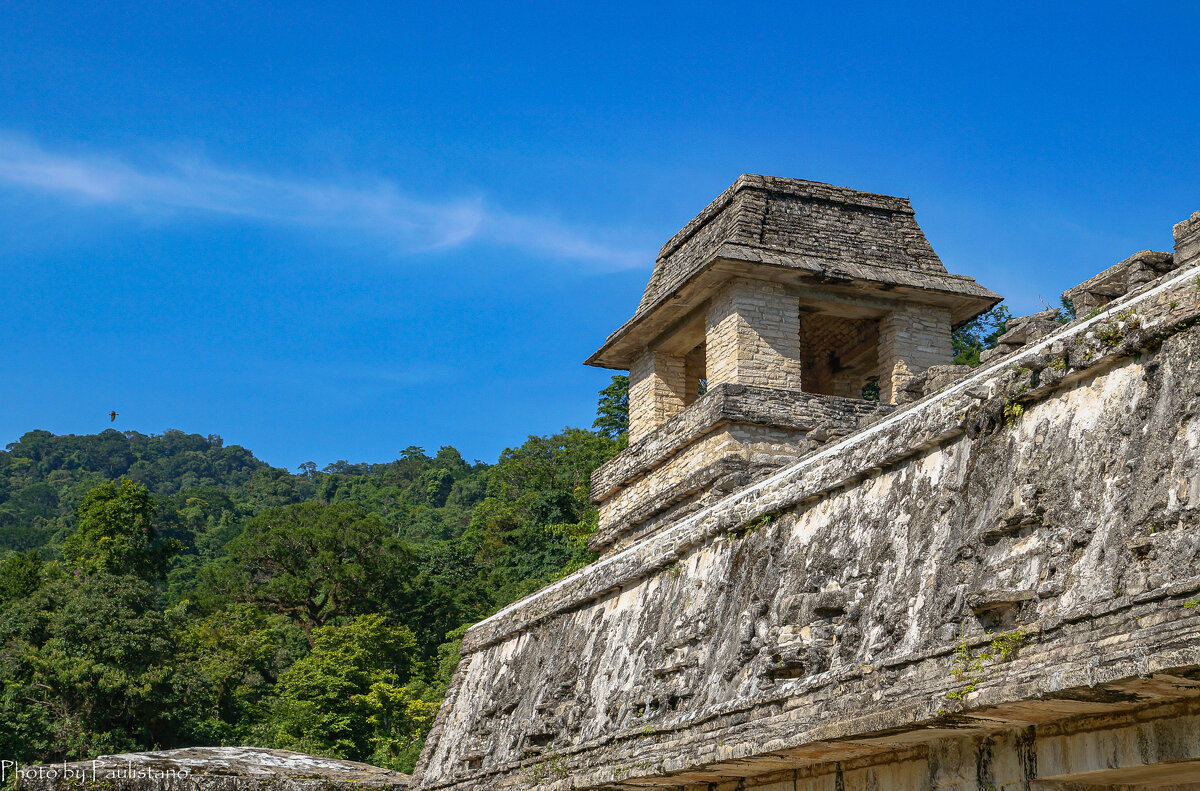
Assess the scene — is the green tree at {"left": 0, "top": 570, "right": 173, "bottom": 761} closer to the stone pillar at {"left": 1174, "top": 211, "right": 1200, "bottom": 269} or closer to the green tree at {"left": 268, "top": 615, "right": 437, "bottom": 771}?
the green tree at {"left": 268, "top": 615, "right": 437, "bottom": 771}

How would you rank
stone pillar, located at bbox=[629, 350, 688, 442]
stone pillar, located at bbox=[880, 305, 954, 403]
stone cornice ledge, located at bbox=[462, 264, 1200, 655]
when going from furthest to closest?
stone pillar, located at bbox=[629, 350, 688, 442] < stone pillar, located at bbox=[880, 305, 954, 403] < stone cornice ledge, located at bbox=[462, 264, 1200, 655]

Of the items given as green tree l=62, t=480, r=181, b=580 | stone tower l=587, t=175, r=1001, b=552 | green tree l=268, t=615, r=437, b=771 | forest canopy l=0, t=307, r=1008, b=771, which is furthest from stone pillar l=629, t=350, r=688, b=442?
green tree l=62, t=480, r=181, b=580

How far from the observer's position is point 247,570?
39438 millimetres

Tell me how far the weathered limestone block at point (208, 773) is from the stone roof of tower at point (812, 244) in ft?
20.1

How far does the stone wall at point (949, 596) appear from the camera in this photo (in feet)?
13.6

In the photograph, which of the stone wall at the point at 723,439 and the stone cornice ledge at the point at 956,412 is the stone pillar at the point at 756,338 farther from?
the stone cornice ledge at the point at 956,412

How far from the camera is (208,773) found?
902 cm

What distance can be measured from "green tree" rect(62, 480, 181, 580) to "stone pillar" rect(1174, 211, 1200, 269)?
30.3 m

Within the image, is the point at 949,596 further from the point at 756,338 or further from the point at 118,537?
the point at 118,537

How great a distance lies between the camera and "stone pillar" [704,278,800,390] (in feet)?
42.3

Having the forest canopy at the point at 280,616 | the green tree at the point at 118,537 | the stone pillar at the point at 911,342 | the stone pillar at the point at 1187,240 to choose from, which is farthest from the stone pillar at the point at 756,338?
the green tree at the point at 118,537

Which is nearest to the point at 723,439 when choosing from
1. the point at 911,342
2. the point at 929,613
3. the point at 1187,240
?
the point at 911,342

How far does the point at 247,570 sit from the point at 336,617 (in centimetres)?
369

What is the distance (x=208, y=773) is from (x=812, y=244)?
8.14m
